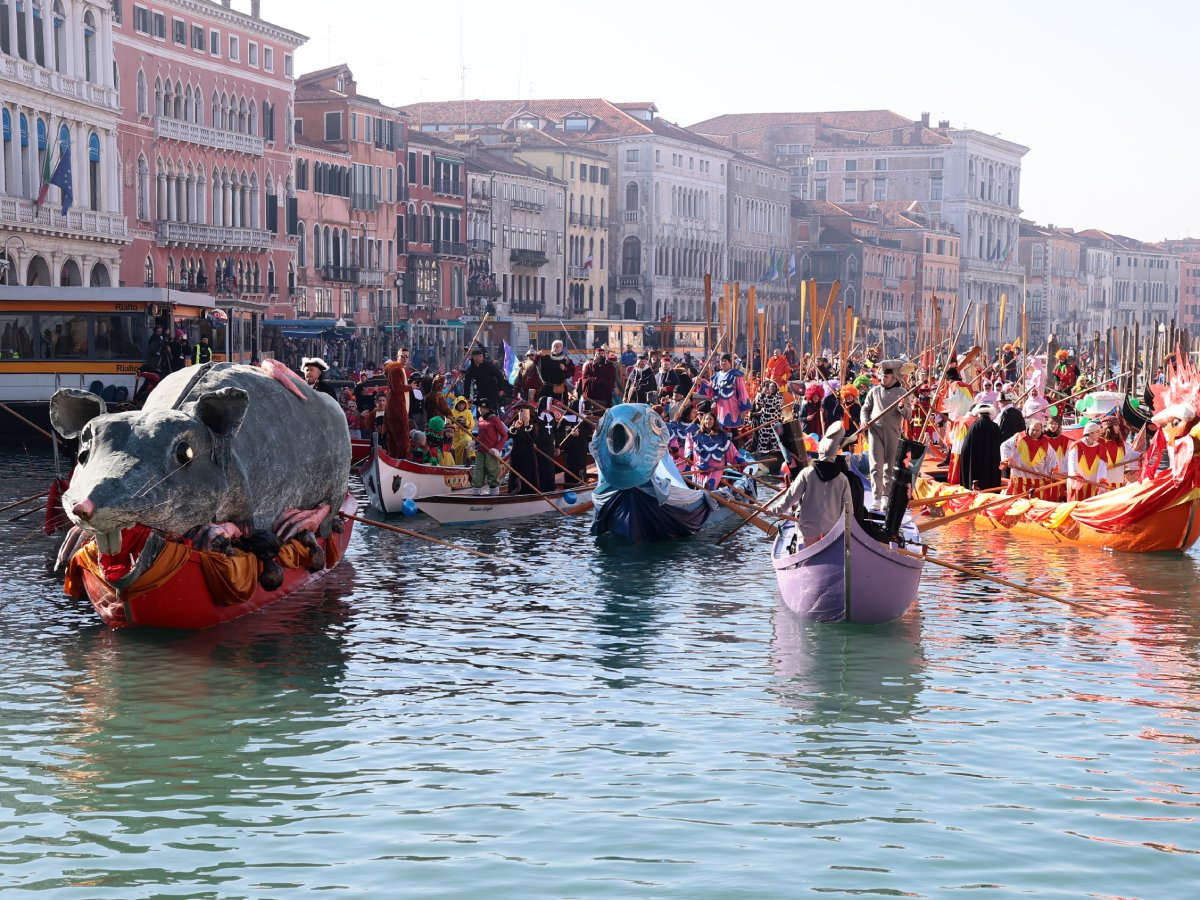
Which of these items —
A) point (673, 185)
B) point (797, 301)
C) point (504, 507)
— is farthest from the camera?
point (797, 301)

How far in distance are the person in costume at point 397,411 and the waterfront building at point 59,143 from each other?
24.8 meters

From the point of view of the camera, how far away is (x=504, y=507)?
2133 cm

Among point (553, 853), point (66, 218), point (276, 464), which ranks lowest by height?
point (553, 853)

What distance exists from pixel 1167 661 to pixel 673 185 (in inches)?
3322

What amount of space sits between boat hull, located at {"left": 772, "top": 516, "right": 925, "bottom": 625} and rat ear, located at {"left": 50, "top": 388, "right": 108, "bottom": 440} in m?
5.39

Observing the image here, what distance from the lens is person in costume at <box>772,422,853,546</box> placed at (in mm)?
13641

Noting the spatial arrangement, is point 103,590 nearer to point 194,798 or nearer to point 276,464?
point 276,464

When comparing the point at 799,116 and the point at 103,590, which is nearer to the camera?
the point at 103,590

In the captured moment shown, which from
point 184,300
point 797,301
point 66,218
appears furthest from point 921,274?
point 184,300

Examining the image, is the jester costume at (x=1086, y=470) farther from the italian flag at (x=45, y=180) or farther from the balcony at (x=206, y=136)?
the balcony at (x=206, y=136)

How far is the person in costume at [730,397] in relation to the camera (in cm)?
2616

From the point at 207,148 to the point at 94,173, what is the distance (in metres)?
8.48

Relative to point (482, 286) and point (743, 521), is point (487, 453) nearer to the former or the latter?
point (743, 521)

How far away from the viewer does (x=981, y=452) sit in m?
21.5
